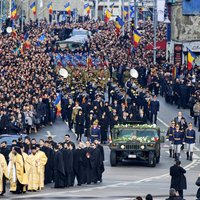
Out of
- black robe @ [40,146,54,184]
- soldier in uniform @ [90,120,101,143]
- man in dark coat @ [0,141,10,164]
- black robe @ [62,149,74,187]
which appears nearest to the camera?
man in dark coat @ [0,141,10,164]

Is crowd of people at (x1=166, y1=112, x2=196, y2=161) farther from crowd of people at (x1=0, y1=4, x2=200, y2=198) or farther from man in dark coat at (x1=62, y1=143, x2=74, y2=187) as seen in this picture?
man in dark coat at (x1=62, y1=143, x2=74, y2=187)

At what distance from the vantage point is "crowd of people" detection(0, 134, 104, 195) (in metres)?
37.5

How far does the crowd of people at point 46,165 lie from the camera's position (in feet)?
123

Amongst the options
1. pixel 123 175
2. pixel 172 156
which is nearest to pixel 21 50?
pixel 172 156

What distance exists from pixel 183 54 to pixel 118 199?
5147cm

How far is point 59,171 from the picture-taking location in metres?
39.0

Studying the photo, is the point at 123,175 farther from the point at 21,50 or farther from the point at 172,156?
the point at 21,50

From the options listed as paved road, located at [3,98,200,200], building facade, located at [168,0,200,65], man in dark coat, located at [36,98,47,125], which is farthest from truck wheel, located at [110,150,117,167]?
building facade, located at [168,0,200,65]

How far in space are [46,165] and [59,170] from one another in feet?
1.87

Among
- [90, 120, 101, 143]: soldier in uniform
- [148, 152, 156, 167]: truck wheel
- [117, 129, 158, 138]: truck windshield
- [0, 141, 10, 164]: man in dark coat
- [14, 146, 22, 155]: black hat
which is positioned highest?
[14, 146, 22, 155]: black hat

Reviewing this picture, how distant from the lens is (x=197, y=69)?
73.3m

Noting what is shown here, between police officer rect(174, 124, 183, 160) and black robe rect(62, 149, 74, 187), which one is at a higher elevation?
black robe rect(62, 149, 74, 187)

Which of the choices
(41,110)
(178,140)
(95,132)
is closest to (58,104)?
(41,110)

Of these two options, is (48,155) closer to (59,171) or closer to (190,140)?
(59,171)
